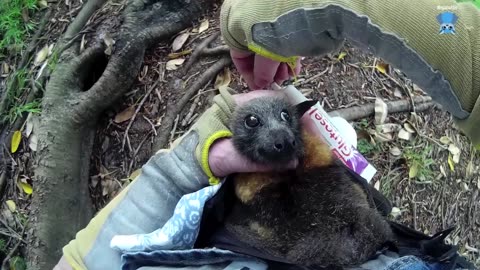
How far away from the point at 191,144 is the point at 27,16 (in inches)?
79.1

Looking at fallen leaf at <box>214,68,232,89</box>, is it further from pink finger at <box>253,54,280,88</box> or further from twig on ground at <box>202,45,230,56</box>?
pink finger at <box>253,54,280,88</box>

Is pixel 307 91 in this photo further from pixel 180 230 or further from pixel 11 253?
pixel 11 253

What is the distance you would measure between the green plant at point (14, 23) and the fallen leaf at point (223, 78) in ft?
3.85

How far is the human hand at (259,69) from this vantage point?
183cm

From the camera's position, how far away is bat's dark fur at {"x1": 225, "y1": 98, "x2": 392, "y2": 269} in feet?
5.16

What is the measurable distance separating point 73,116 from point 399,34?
1.87 meters

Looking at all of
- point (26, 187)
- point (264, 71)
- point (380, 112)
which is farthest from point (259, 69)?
point (26, 187)

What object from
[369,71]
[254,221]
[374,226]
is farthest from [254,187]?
[369,71]

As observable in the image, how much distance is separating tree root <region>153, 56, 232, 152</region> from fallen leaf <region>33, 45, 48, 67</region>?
32.6 inches

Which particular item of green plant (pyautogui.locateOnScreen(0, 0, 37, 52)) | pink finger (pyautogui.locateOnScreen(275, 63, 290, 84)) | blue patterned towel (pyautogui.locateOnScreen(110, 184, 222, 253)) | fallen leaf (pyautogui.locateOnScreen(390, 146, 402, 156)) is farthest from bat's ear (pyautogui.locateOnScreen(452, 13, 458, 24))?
green plant (pyautogui.locateOnScreen(0, 0, 37, 52))

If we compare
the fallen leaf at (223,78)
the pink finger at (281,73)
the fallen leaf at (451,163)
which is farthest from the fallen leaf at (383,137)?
the pink finger at (281,73)

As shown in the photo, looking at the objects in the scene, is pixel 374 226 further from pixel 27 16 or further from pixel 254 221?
pixel 27 16

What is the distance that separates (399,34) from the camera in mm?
1467

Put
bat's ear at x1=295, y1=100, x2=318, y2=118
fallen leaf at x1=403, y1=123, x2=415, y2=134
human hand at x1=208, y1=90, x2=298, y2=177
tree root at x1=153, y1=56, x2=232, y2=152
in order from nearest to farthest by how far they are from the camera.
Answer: human hand at x1=208, y1=90, x2=298, y2=177
bat's ear at x1=295, y1=100, x2=318, y2=118
tree root at x1=153, y1=56, x2=232, y2=152
fallen leaf at x1=403, y1=123, x2=415, y2=134
